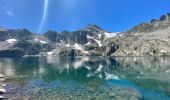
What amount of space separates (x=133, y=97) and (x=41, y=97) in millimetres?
21216

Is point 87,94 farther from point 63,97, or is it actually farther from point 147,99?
point 147,99

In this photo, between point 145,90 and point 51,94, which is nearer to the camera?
point 51,94

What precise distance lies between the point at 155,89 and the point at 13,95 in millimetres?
38198

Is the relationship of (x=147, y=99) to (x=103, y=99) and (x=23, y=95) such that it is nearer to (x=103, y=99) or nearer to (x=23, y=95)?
(x=103, y=99)

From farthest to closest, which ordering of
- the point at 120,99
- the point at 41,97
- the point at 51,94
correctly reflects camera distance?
the point at 51,94, the point at 41,97, the point at 120,99

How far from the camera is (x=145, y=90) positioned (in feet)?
203

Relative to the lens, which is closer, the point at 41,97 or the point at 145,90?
the point at 41,97

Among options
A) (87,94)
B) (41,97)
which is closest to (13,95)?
(41,97)

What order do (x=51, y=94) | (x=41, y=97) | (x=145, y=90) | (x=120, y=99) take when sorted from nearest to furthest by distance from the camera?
1. (x=120, y=99)
2. (x=41, y=97)
3. (x=51, y=94)
4. (x=145, y=90)

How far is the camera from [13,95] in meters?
53.8

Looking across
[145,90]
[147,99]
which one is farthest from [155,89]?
[147,99]

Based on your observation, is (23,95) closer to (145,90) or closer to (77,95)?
(77,95)

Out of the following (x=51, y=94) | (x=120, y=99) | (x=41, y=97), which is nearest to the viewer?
(x=120, y=99)

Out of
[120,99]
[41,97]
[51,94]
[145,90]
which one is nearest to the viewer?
[120,99]
